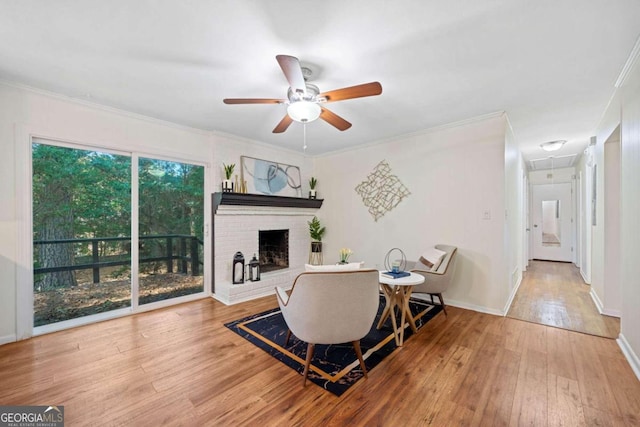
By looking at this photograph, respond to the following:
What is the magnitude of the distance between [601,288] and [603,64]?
283 centimetres

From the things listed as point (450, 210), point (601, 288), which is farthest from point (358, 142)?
point (601, 288)

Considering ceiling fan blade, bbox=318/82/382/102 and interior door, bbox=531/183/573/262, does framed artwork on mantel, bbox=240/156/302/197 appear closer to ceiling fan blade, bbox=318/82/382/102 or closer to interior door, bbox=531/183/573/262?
ceiling fan blade, bbox=318/82/382/102

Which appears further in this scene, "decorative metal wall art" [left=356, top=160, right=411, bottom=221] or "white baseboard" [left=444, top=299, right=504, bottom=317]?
"decorative metal wall art" [left=356, top=160, right=411, bottom=221]

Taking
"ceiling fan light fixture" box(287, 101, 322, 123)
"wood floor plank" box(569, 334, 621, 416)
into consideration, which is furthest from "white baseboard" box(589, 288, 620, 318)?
"ceiling fan light fixture" box(287, 101, 322, 123)

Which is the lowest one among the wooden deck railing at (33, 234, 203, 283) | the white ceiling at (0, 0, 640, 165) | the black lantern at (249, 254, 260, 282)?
the black lantern at (249, 254, 260, 282)

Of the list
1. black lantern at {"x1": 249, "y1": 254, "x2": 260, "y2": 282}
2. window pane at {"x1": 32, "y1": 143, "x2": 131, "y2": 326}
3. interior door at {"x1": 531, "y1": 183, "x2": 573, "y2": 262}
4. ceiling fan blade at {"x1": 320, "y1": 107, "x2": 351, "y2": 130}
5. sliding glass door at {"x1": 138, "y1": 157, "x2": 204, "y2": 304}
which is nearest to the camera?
ceiling fan blade at {"x1": 320, "y1": 107, "x2": 351, "y2": 130}

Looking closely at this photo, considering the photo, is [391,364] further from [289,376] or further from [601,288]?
[601,288]

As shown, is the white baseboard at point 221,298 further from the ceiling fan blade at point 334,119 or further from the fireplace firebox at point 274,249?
the ceiling fan blade at point 334,119

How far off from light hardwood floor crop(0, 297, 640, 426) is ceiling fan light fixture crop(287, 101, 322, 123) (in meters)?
2.08

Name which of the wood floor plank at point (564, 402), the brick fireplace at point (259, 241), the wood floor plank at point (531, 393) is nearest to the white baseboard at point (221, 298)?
the brick fireplace at point (259, 241)

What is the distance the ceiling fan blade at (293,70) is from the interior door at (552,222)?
Result: 8.18m

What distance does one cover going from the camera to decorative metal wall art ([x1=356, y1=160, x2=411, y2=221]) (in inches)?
166

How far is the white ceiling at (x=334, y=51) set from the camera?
63.5 inches

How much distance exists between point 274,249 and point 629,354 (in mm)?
4568
